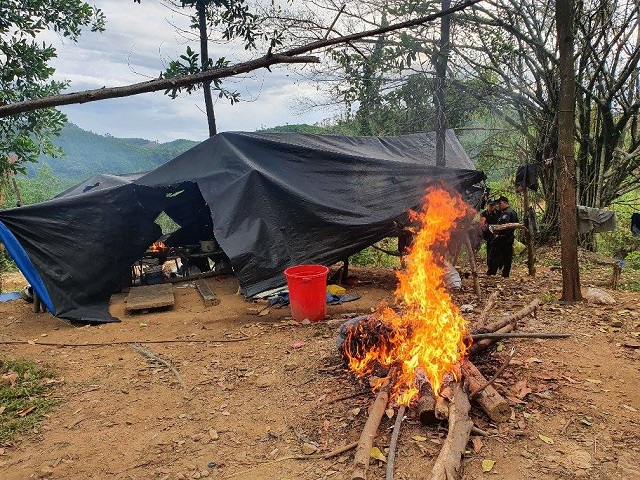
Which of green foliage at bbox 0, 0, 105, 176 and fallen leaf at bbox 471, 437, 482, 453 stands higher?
green foliage at bbox 0, 0, 105, 176

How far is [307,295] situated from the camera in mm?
5957

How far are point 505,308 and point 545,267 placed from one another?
4945mm

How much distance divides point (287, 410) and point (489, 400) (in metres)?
1.66

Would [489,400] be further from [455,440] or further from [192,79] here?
[192,79]

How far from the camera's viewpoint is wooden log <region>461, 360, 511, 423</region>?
3121 mm

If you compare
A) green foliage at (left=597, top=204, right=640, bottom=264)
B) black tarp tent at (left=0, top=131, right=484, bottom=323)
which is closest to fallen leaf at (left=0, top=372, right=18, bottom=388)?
black tarp tent at (left=0, top=131, right=484, bottom=323)

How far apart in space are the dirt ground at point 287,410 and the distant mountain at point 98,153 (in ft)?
148

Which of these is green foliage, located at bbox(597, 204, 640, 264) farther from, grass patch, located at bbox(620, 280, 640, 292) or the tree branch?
the tree branch

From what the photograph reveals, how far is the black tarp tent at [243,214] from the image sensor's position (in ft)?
21.6

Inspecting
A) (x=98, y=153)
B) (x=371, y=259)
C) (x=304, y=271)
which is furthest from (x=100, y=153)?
(x=304, y=271)

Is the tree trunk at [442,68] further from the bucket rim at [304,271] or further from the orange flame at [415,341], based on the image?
the orange flame at [415,341]

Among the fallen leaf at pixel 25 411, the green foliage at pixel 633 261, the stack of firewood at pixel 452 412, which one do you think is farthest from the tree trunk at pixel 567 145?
the fallen leaf at pixel 25 411

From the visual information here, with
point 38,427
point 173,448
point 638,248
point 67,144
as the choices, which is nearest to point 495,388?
point 173,448

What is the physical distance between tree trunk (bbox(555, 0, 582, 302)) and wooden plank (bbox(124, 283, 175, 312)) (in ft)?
20.5
